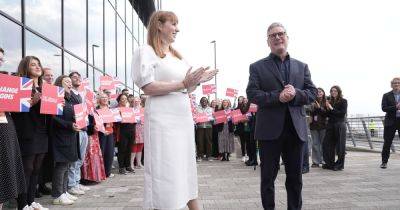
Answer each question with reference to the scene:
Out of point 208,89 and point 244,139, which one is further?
point 208,89

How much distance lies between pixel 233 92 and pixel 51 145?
957 cm

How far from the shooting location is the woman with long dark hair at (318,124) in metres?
9.77

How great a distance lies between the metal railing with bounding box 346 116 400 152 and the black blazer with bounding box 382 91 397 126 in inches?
233

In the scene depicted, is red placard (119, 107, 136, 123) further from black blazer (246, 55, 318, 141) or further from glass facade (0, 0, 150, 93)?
black blazer (246, 55, 318, 141)

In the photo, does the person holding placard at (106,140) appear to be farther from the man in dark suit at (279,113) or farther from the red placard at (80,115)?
the man in dark suit at (279,113)

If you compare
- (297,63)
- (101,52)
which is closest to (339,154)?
(297,63)

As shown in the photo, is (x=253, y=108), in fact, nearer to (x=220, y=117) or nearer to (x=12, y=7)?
(x=220, y=117)

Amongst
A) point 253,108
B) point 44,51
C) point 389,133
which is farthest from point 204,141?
point 44,51

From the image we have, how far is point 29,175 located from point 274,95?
3.05 meters

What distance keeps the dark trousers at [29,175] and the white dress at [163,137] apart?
256cm

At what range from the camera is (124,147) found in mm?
9594

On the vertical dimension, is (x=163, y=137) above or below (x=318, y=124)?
below

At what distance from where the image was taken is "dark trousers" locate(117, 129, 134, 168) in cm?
959

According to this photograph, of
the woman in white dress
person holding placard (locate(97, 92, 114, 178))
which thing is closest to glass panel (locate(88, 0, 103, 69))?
person holding placard (locate(97, 92, 114, 178))
